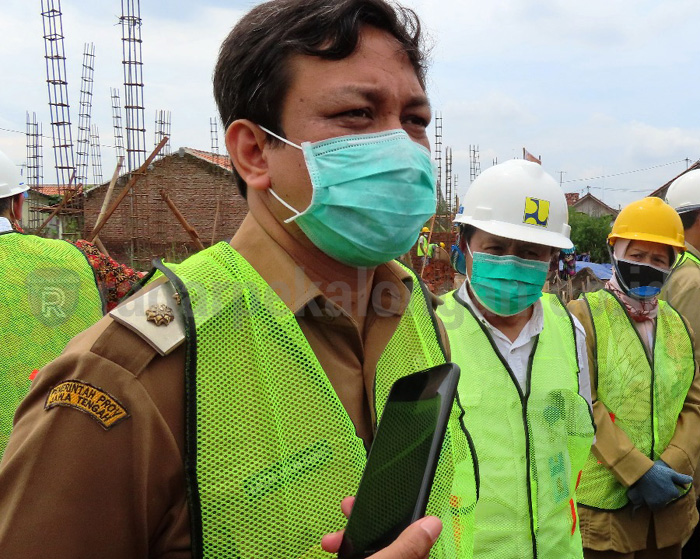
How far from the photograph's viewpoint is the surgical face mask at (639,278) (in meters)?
3.78

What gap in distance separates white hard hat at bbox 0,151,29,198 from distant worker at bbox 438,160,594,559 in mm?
3309

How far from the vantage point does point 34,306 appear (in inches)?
144

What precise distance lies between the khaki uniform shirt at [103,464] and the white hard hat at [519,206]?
7.61 feet

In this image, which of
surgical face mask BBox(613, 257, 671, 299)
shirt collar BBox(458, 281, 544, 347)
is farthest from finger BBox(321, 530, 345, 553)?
surgical face mask BBox(613, 257, 671, 299)

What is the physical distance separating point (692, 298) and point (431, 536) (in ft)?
13.6

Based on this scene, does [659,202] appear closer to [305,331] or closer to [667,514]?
[667,514]

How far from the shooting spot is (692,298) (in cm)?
442

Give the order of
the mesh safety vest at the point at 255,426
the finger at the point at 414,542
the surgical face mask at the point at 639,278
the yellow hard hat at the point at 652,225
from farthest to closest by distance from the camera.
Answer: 1. the yellow hard hat at the point at 652,225
2. the surgical face mask at the point at 639,278
3. the mesh safety vest at the point at 255,426
4. the finger at the point at 414,542

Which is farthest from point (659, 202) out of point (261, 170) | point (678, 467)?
point (261, 170)

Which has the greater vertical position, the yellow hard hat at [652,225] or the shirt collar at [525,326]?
the yellow hard hat at [652,225]

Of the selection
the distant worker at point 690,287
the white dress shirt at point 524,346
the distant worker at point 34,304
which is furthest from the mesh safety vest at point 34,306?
the distant worker at point 690,287

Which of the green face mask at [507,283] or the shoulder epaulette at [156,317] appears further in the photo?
the green face mask at [507,283]

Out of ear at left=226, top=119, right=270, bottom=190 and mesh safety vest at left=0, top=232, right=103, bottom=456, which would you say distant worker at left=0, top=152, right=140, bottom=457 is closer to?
mesh safety vest at left=0, top=232, right=103, bottom=456

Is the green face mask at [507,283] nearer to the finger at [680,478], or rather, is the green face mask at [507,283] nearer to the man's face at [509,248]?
the man's face at [509,248]
